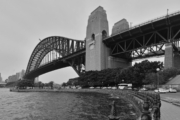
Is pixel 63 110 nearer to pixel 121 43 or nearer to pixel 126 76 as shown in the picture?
pixel 126 76

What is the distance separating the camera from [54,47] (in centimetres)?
A: 12088

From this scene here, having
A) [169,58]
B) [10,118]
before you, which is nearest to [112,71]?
[169,58]

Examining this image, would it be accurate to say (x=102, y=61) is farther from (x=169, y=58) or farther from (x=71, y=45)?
(x=71, y=45)

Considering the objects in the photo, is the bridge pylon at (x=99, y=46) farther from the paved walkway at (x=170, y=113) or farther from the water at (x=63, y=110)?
the paved walkway at (x=170, y=113)

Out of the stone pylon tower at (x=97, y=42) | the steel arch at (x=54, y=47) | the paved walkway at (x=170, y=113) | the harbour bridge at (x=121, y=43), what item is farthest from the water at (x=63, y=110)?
the steel arch at (x=54, y=47)

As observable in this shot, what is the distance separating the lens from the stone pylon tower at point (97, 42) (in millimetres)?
71625

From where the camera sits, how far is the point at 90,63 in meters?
77.6

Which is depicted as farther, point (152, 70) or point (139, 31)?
point (139, 31)

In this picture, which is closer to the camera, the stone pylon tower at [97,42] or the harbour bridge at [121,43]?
the harbour bridge at [121,43]

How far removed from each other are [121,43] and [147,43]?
50.8 ft

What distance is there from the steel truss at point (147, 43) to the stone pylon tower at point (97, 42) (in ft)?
20.1

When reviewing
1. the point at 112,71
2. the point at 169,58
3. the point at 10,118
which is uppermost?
the point at 169,58

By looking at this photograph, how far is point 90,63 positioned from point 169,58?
1470 inches

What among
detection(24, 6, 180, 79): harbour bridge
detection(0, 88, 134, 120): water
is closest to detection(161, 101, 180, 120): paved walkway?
detection(0, 88, 134, 120): water
